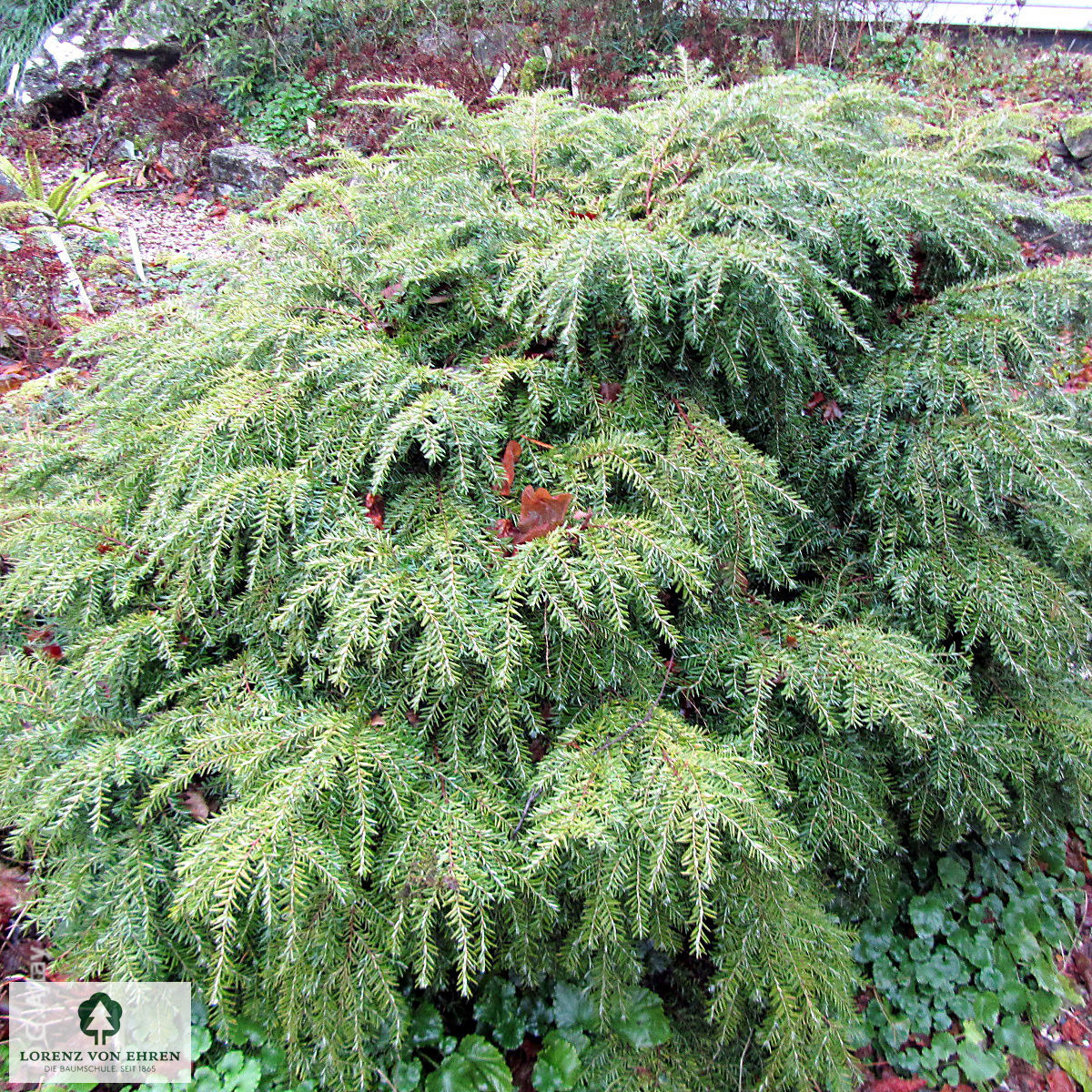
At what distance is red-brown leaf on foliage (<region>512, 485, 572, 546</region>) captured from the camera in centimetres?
156

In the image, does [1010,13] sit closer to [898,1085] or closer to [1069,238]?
[1069,238]

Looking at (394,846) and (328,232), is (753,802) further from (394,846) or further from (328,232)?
(328,232)

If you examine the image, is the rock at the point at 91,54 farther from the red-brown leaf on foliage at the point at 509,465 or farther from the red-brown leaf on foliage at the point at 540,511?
the red-brown leaf on foliage at the point at 540,511

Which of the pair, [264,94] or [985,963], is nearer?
[985,963]

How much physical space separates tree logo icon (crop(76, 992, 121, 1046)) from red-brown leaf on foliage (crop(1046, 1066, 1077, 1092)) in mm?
2320

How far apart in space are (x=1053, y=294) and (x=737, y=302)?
0.89 m

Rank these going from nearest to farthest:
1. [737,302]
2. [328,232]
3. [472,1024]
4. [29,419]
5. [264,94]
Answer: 1. [737,302]
2. [472,1024]
3. [328,232]
4. [29,419]
5. [264,94]

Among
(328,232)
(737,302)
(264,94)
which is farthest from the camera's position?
(264,94)

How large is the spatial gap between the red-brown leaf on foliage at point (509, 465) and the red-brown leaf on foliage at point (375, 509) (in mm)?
289

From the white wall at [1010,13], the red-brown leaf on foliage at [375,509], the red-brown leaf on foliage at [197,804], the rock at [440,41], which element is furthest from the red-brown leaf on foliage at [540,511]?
the white wall at [1010,13]

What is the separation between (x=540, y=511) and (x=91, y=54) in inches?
295

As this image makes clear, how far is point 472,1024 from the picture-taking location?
5.76 feet

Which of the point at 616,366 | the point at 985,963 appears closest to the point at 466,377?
the point at 616,366

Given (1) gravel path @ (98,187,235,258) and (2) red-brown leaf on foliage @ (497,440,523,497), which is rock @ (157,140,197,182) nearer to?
(1) gravel path @ (98,187,235,258)
